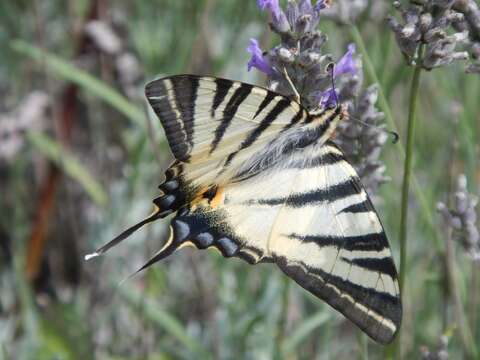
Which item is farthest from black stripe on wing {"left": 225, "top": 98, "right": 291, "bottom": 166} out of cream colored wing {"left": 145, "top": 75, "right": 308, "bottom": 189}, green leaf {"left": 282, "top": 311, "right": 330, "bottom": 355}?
green leaf {"left": 282, "top": 311, "right": 330, "bottom": 355}

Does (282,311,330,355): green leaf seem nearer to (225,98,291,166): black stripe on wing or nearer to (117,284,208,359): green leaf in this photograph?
(117,284,208,359): green leaf

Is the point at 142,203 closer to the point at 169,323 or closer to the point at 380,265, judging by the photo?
the point at 169,323

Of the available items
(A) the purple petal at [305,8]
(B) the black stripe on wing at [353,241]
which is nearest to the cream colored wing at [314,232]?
(B) the black stripe on wing at [353,241]

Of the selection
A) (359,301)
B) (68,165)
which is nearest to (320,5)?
(359,301)

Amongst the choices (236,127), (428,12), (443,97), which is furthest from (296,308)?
(428,12)

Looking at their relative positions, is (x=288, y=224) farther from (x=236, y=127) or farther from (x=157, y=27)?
(x=157, y=27)

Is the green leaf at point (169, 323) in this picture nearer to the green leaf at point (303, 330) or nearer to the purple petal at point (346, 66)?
the green leaf at point (303, 330)
